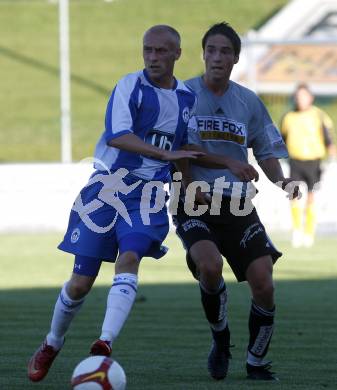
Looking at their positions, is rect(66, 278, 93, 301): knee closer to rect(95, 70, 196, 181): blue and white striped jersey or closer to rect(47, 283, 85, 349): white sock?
rect(47, 283, 85, 349): white sock

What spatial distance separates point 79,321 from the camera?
10570 mm

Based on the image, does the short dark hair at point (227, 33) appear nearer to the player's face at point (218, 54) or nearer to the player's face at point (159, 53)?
the player's face at point (218, 54)

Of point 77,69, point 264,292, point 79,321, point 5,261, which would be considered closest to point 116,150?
point 264,292

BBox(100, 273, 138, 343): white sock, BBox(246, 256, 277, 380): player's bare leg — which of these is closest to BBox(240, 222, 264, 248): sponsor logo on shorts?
BBox(246, 256, 277, 380): player's bare leg

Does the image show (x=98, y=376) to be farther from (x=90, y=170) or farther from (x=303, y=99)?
(x=90, y=170)

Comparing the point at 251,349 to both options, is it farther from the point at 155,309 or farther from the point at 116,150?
the point at 155,309

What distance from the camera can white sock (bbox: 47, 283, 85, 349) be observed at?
7.22 metres

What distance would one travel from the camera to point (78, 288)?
23.5 feet

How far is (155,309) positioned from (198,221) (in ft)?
12.9

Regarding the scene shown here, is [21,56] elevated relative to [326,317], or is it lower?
elevated

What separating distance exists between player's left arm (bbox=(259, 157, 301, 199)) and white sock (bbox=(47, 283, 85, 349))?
1.45 metres

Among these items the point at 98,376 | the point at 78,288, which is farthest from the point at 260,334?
the point at 98,376

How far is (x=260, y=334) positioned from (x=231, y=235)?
2.09ft

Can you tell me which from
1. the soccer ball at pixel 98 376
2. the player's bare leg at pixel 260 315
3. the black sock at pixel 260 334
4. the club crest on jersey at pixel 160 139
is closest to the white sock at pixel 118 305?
the soccer ball at pixel 98 376
